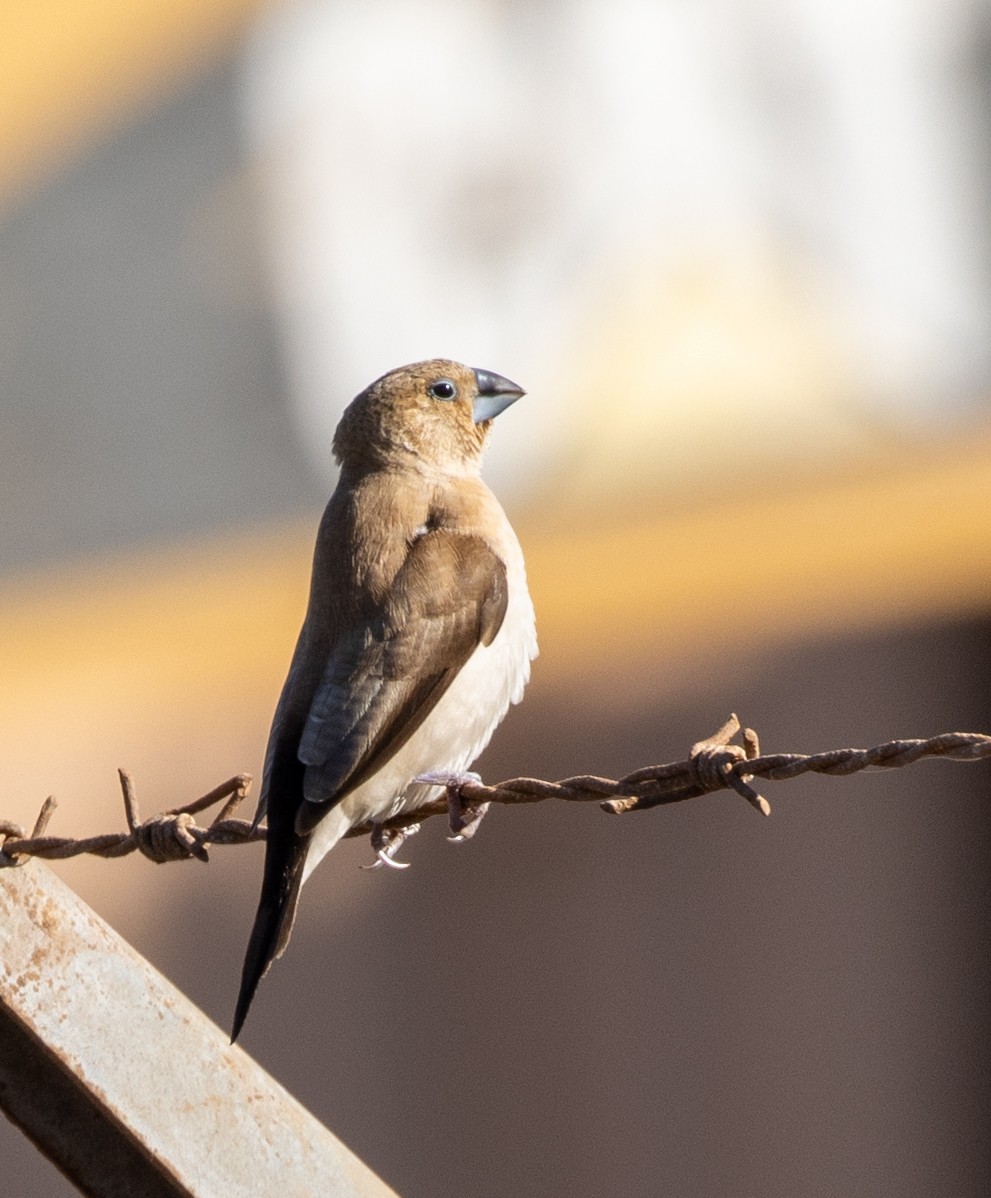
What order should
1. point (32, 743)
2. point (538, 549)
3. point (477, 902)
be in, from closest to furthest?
point (477, 902), point (32, 743), point (538, 549)

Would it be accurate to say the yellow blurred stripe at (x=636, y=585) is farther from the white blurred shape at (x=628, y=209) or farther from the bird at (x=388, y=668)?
the bird at (x=388, y=668)

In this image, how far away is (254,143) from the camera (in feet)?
35.1

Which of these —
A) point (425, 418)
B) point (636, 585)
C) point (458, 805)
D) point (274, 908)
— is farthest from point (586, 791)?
point (636, 585)

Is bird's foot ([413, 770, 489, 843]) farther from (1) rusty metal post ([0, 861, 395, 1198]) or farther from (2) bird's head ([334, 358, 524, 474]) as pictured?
(2) bird's head ([334, 358, 524, 474])

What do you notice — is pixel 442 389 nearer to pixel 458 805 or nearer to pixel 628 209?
pixel 458 805

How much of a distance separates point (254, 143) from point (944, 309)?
12.5 ft

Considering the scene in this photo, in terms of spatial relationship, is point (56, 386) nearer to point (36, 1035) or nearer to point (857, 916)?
point (857, 916)

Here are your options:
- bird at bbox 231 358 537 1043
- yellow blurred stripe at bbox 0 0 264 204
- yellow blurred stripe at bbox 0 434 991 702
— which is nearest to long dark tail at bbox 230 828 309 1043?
bird at bbox 231 358 537 1043

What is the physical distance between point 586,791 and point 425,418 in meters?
2.10

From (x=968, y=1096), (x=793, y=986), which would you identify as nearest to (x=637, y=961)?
(x=793, y=986)

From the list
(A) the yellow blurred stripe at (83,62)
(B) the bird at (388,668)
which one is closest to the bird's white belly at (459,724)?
(B) the bird at (388,668)

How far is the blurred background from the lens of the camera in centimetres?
760

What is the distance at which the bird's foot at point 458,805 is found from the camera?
3496mm

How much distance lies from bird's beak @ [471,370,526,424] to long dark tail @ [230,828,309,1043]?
1.63 metres
